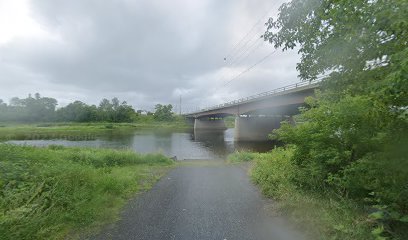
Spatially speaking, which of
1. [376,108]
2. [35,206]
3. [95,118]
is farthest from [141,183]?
[95,118]

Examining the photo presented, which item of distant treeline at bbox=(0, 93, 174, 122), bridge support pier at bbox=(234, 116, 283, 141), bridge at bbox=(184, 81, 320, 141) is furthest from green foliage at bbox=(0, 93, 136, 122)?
bridge support pier at bbox=(234, 116, 283, 141)

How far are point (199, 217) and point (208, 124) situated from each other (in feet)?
325

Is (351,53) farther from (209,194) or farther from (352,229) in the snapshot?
(209,194)

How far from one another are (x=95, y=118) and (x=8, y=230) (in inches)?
5372

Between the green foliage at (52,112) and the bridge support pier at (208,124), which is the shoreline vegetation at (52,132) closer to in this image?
the bridge support pier at (208,124)

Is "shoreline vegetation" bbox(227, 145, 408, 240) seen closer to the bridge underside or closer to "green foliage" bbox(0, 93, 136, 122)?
the bridge underside

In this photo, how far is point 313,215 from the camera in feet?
18.6

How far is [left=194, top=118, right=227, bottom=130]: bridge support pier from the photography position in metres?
104

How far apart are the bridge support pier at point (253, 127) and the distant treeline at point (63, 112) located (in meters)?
81.6

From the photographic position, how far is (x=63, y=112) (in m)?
126

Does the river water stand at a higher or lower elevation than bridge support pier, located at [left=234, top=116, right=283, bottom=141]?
lower

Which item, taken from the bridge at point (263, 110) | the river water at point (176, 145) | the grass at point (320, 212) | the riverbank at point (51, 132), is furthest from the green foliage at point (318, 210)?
the riverbank at point (51, 132)

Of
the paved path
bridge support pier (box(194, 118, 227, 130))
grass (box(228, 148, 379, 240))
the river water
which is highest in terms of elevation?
bridge support pier (box(194, 118, 227, 130))

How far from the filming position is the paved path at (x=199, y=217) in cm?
542
